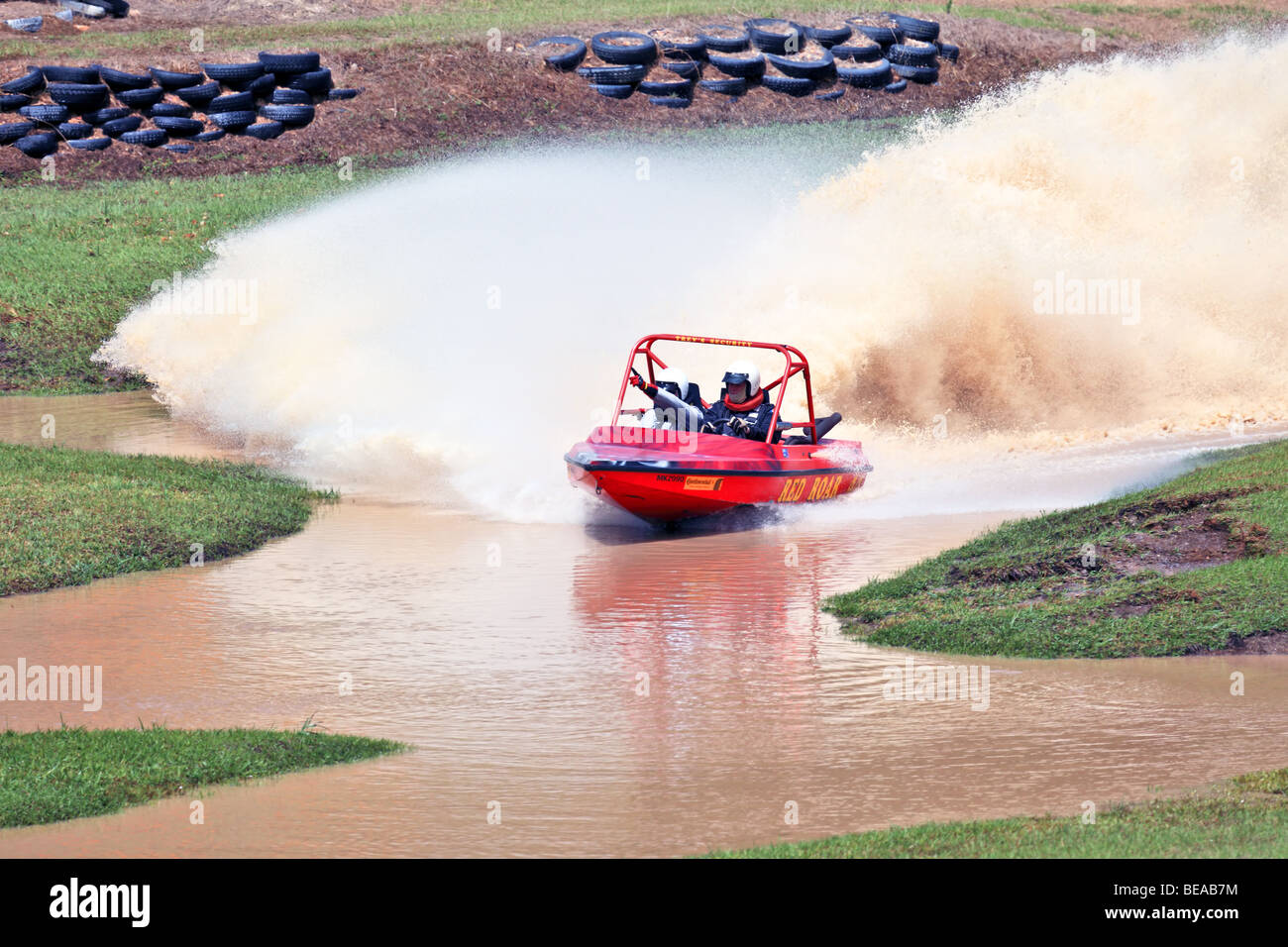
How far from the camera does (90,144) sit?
36562mm

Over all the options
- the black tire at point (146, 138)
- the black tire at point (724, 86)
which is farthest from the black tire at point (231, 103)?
the black tire at point (724, 86)

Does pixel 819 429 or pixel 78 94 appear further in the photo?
pixel 78 94

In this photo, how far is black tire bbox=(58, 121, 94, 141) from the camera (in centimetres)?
3675

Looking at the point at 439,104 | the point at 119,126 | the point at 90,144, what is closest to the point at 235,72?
the point at 119,126

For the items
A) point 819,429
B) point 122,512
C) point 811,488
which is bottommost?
point 122,512

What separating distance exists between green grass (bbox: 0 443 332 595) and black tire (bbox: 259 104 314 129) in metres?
20.7

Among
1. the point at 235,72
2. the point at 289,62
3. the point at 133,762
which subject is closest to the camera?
the point at 133,762

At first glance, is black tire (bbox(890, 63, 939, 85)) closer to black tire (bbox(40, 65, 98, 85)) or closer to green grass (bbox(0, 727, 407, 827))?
black tire (bbox(40, 65, 98, 85))

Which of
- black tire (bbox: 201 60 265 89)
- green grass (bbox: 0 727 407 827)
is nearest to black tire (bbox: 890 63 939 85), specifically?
black tire (bbox: 201 60 265 89)

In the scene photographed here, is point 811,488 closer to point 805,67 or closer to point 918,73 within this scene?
point 805,67

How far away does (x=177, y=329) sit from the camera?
2692 centimetres

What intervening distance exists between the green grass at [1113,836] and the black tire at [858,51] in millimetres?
39770

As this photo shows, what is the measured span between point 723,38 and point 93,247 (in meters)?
20.8

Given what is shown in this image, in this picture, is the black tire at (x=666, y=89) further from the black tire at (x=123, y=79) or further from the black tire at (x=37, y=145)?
the black tire at (x=37, y=145)
